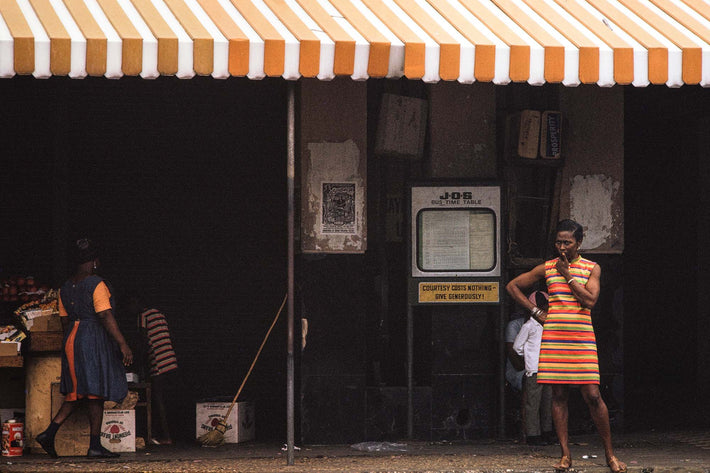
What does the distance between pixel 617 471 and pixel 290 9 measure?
170 inches

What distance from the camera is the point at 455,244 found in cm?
1003

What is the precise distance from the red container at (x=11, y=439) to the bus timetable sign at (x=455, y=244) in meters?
3.58

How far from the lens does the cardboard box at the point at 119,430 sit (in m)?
9.41

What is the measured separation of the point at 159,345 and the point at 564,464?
386 cm

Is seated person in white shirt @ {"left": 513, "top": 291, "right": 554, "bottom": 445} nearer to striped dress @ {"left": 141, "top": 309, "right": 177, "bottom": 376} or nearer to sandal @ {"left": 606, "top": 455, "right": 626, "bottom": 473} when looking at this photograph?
sandal @ {"left": 606, "top": 455, "right": 626, "bottom": 473}

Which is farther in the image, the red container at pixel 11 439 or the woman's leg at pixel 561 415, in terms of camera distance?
the red container at pixel 11 439

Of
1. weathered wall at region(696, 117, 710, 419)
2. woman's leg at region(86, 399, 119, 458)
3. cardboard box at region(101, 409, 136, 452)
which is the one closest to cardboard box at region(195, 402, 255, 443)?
cardboard box at region(101, 409, 136, 452)

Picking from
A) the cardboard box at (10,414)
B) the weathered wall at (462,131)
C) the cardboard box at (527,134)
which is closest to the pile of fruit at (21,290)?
the cardboard box at (10,414)

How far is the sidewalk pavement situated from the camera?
8.50 metres

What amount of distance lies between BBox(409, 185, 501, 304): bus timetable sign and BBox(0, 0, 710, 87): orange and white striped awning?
5.80 ft

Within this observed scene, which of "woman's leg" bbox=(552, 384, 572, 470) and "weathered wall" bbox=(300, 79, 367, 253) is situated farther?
"weathered wall" bbox=(300, 79, 367, 253)

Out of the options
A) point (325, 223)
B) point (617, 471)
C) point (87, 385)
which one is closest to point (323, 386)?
point (325, 223)

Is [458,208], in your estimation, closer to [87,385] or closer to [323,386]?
[323,386]

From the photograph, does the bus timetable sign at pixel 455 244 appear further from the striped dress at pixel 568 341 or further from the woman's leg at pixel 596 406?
the woman's leg at pixel 596 406
